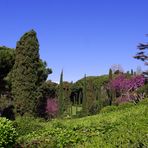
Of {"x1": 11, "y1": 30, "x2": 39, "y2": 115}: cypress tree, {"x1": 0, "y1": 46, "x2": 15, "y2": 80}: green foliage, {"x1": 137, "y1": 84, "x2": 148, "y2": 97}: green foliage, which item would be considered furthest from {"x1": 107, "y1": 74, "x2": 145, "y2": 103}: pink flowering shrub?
{"x1": 0, "y1": 46, "x2": 15, "y2": 80}: green foliage

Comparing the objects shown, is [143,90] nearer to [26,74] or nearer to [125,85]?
[125,85]

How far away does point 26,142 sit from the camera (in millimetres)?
13836

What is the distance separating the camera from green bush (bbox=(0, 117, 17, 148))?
12166mm

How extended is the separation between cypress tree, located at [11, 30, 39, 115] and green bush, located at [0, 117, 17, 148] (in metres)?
18.4

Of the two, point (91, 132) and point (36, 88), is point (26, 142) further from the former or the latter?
point (36, 88)

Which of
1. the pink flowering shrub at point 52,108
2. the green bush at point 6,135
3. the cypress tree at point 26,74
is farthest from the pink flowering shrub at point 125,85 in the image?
the green bush at point 6,135

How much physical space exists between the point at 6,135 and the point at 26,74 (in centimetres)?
2009

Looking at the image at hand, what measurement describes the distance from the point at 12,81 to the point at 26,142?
19687mm

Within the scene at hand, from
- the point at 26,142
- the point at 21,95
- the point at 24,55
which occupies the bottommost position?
the point at 26,142

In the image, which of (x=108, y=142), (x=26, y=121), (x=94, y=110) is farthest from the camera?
(x=94, y=110)

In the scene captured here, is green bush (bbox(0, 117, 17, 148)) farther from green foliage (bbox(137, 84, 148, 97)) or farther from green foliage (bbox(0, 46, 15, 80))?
green foliage (bbox(137, 84, 148, 97))

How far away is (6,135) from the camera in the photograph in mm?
12320

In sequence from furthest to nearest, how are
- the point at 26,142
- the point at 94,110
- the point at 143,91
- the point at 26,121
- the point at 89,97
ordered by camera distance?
the point at 89,97 < the point at 94,110 < the point at 143,91 < the point at 26,121 < the point at 26,142

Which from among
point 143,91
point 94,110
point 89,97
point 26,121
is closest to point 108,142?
point 26,121
